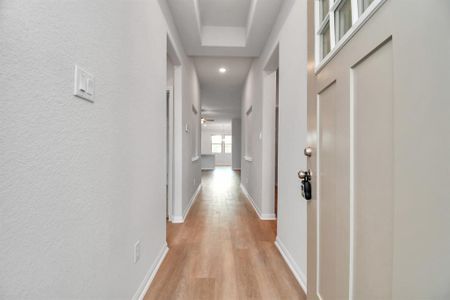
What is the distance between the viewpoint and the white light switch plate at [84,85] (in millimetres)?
817

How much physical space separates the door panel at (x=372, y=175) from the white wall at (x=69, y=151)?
99 cm

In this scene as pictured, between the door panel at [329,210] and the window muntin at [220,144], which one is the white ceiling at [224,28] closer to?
the door panel at [329,210]

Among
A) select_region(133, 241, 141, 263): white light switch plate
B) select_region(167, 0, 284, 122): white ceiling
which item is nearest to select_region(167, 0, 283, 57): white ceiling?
select_region(167, 0, 284, 122): white ceiling

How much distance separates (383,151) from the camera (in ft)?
2.06

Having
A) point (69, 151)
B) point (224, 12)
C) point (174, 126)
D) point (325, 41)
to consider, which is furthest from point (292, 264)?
point (224, 12)

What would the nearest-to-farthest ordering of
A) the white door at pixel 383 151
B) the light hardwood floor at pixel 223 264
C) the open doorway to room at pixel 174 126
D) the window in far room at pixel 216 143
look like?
the white door at pixel 383 151 < the light hardwood floor at pixel 223 264 < the open doorway to room at pixel 174 126 < the window in far room at pixel 216 143

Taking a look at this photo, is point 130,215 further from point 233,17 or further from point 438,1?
point 233,17

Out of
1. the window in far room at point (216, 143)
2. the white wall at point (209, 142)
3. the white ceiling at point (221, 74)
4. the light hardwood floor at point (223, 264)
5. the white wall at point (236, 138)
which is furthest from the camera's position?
the window in far room at point (216, 143)

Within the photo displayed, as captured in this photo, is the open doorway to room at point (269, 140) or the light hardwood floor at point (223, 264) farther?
the open doorway to room at point (269, 140)

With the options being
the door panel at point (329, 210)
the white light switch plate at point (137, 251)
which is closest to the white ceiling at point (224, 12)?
the door panel at point (329, 210)

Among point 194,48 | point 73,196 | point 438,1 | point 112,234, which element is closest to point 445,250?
point 438,1

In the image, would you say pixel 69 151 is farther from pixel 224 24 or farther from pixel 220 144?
pixel 220 144

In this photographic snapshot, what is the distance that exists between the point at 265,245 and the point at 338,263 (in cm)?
157

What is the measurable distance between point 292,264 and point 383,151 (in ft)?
5.09
